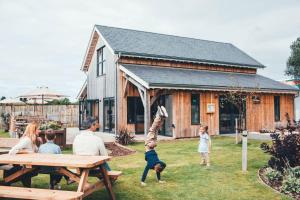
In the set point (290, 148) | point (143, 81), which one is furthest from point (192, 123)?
point (290, 148)

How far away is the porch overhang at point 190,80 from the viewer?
52.9ft

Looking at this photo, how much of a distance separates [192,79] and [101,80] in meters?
6.65

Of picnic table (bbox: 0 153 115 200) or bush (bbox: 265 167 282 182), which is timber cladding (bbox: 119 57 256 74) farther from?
picnic table (bbox: 0 153 115 200)

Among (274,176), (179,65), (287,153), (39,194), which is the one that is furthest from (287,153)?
(179,65)

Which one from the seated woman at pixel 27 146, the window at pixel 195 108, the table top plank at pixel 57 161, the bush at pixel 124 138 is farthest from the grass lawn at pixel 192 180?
the window at pixel 195 108

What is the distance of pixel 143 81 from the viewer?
1552 cm

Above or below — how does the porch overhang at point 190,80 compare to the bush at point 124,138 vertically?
above

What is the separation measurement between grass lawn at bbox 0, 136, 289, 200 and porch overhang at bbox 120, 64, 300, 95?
5.53 meters

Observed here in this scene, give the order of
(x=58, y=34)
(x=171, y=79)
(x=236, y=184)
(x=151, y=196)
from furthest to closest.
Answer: (x=58, y=34) < (x=171, y=79) < (x=236, y=184) < (x=151, y=196)

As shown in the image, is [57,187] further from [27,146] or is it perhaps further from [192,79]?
[192,79]

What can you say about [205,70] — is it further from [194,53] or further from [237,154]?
[237,154]

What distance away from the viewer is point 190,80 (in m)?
17.9

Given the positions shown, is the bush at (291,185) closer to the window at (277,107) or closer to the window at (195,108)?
the window at (195,108)

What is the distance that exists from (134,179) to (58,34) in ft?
106
